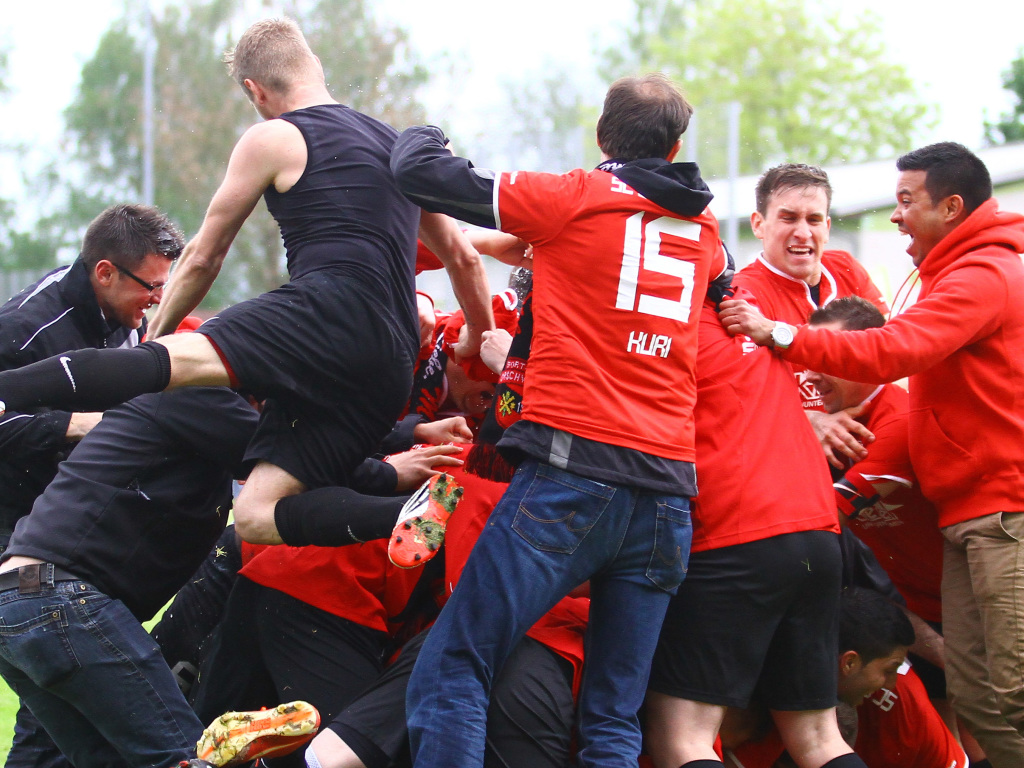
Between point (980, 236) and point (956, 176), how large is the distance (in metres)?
0.26

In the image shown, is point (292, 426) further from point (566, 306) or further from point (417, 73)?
point (417, 73)

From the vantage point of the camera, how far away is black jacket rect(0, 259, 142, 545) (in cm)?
443

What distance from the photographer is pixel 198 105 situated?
115ft

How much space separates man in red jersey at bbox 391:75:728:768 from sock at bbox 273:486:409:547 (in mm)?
478

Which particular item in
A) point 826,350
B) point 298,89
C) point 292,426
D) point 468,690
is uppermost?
point 298,89

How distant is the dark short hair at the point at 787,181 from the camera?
4.55 meters

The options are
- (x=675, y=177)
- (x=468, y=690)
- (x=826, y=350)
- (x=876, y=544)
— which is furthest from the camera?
(x=876, y=544)

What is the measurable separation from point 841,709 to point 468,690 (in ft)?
5.21

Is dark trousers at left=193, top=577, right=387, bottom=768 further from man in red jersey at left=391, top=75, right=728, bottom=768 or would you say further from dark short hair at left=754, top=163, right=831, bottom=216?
dark short hair at left=754, top=163, right=831, bottom=216

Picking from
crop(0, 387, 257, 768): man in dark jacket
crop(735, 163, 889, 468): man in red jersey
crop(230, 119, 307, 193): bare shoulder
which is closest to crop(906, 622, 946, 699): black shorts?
crop(735, 163, 889, 468): man in red jersey

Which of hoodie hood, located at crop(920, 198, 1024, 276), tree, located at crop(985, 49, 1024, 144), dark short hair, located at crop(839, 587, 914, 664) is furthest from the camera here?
tree, located at crop(985, 49, 1024, 144)

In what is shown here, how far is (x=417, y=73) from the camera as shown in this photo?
107 ft

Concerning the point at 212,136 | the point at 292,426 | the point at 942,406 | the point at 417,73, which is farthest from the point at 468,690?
the point at 212,136

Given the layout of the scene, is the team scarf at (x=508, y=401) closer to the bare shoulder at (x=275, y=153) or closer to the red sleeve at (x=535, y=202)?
the red sleeve at (x=535, y=202)
